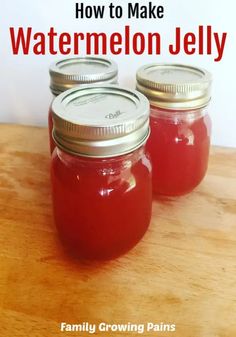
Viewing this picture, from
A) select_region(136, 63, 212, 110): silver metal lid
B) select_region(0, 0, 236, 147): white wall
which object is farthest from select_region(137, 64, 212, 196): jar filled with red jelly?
select_region(0, 0, 236, 147): white wall

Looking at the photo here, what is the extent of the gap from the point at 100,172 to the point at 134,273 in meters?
→ 0.14

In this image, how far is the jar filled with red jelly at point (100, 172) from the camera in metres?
0.44

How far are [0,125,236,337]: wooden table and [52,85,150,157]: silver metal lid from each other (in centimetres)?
16

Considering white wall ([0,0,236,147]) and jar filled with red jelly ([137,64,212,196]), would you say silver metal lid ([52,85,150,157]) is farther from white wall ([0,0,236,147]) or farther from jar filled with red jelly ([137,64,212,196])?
white wall ([0,0,236,147])

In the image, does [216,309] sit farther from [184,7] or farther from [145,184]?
[184,7]

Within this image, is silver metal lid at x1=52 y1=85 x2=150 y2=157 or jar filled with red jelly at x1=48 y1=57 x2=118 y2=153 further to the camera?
jar filled with red jelly at x1=48 y1=57 x2=118 y2=153

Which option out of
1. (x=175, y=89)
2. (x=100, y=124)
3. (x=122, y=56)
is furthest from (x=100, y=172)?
(x=122, y=56)

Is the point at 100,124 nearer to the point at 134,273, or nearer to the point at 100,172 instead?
the point at 100,172

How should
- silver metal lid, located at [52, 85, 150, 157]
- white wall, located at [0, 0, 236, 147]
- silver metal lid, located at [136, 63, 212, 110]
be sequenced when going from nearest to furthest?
1. silver metal lid, located at [52, 85, 150, 157]
2. silver metal lid, located at [136, 63, 212, 110]
3. white wall, located at [0, 0, 236, 147]

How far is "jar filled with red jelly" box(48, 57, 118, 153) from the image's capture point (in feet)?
1.99

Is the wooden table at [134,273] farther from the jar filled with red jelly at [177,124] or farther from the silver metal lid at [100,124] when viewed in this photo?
the silver metal lid at [100,124]

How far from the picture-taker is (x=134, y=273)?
51cm

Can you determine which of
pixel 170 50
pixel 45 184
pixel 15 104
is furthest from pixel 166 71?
pixel 15 104

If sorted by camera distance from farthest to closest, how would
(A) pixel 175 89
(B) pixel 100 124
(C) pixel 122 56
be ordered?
(C) pixel 122 56
(A) pixel 175 89
(B) pixel 100 124
